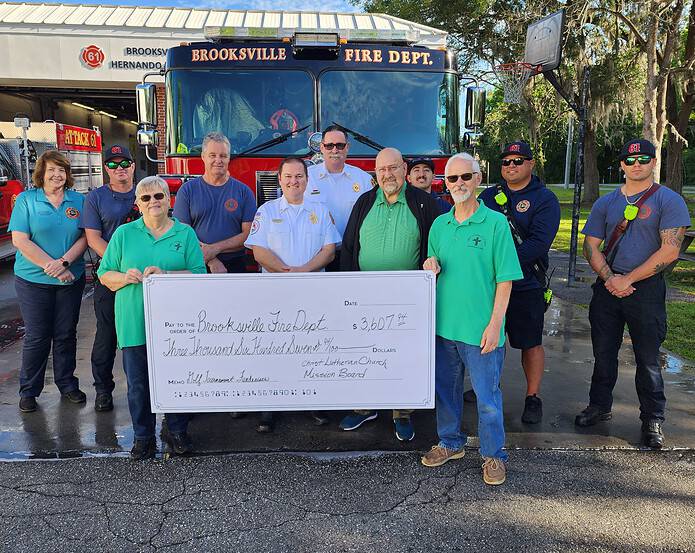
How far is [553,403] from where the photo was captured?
478 centimetres

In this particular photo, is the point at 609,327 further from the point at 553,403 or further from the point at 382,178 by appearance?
the point at 382,178

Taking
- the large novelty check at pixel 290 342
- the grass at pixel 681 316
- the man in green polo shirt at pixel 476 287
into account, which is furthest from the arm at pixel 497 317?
the grass at pixel 681 316

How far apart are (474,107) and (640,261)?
2.86 metres

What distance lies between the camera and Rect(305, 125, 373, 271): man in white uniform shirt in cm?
450

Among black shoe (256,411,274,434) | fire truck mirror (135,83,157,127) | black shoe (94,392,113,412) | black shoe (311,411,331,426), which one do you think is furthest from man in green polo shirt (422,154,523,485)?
fire truck mirror (135,83,157,127)

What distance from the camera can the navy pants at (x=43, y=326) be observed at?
14.9 feet

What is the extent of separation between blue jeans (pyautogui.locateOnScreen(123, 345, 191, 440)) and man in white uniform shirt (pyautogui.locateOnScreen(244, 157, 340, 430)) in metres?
0.99

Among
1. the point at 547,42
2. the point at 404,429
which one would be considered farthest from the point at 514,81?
the point at 404,429

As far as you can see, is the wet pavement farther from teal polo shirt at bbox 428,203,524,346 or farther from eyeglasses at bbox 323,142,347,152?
eyeglasses at bbox 323,142,347,152

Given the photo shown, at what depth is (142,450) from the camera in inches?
149

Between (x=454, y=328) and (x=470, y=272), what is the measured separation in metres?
0.35

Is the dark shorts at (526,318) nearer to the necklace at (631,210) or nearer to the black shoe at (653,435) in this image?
the necklace at (631,210)

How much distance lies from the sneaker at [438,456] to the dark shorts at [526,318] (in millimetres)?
960

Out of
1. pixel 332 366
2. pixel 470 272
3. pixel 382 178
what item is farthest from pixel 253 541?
pixel 382 178
